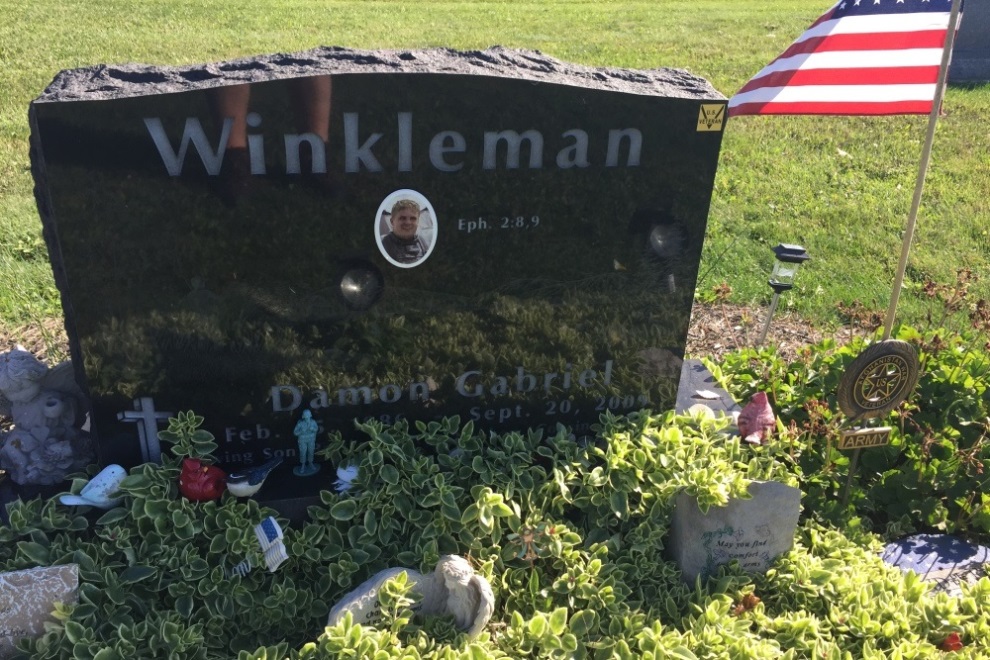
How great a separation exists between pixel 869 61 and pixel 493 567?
280 centimetres

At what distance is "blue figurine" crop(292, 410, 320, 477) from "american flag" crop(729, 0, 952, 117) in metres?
2.56

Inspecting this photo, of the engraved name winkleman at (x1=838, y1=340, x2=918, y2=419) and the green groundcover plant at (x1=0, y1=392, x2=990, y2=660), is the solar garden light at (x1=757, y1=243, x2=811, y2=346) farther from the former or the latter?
the green groundcover plant at (x1=0, y1=392, x2=990, y2=660)

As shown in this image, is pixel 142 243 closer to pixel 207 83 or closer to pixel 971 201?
pixel 207 83

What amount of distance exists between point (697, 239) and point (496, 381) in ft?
3.79

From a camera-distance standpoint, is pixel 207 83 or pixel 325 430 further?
pixel 325 430

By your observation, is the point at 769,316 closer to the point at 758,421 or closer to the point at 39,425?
Answer: the point at 758,421

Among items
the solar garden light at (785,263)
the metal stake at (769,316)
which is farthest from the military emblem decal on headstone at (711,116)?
the metal stake at (769,316)

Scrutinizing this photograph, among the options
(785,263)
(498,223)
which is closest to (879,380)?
(785,263)

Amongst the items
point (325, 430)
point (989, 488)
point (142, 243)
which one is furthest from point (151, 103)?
point (989, 488)

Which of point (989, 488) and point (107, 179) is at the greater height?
point (107, 179)

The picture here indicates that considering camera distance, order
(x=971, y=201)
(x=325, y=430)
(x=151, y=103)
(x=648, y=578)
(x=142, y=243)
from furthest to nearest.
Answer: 1. (x=971, y=201)
2. (x=325, y=430)
3. (x=648, y=578)
4. (x=142, y=243)
5. (x=151, y=103)

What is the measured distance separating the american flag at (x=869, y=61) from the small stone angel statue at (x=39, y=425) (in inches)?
138

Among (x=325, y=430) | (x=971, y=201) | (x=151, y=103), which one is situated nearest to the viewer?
(x=151, y=103)

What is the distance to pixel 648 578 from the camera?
3.69 m
